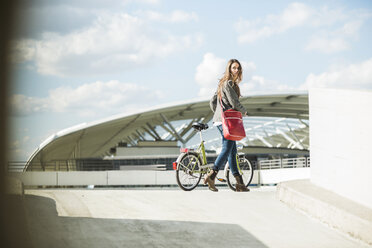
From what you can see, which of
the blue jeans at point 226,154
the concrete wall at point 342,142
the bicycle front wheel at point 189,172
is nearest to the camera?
the concrete wall at point 342,142

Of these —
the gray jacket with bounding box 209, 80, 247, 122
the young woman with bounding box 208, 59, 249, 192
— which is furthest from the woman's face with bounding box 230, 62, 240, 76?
the gray jacket with bounding box 209, 80, 247, 122

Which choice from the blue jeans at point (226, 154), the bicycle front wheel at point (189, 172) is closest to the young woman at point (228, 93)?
the blue jeans at point (226, 154)

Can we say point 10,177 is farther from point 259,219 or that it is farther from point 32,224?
point 259,219

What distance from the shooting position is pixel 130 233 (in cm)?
438

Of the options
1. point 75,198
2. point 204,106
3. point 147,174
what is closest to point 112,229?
point 75,198

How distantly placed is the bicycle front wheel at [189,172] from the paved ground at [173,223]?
1.05ft

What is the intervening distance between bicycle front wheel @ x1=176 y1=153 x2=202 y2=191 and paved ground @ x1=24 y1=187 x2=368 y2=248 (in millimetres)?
321

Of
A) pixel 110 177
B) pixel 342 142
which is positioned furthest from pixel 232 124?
pixel 110 177

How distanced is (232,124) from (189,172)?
3.99 ft

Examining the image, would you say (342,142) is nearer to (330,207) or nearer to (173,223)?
(330,207)

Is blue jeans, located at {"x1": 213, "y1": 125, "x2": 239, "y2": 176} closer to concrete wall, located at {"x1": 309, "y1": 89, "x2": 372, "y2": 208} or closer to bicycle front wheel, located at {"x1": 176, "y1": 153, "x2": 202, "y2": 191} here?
bicycle front wheel, located at {"x1": 176, "y1": 153, "x2": 202, "y2": 191}

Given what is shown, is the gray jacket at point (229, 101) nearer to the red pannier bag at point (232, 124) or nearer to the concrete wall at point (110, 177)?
the red pannier bag at point (232, 124)

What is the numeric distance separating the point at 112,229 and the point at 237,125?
1.88m

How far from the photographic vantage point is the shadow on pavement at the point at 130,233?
13.1 ft
